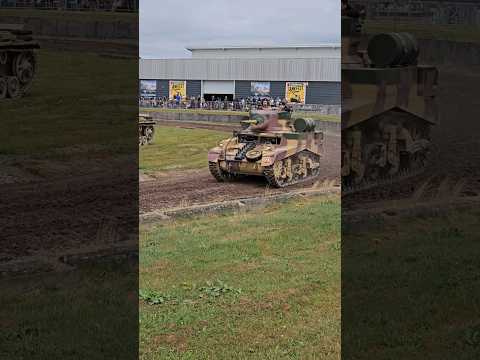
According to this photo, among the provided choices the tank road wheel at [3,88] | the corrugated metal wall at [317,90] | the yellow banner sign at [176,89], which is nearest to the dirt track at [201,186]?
the yellow banner sign at [176,89]

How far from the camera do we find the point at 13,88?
5.94 meters

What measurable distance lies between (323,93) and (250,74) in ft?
4.04

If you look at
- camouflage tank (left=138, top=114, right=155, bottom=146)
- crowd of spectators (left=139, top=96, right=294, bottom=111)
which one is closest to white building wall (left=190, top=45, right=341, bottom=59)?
crowd of spectators (left=139, top=96, right=294, bottom=111)

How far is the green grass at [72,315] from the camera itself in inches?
180

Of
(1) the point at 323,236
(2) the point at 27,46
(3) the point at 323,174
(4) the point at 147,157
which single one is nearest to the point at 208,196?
(4) the point at 147,157

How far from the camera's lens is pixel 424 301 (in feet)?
16.9

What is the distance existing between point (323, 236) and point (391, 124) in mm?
1601

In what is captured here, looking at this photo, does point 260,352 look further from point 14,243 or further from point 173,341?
point 14,243

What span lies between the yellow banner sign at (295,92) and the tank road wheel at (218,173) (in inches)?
69.1

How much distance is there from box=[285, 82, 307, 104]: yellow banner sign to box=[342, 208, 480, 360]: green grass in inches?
156

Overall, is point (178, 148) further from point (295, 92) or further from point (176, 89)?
point (295, 92)

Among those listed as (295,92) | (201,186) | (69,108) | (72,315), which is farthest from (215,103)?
(72,315)

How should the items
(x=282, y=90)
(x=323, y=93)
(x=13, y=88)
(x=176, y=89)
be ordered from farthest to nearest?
(x=176, y=89) → (x=282, y=90) → (x=323, y=93) → (x=13, y=88)

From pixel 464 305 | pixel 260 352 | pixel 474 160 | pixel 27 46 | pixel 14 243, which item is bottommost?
pixel 260 352
